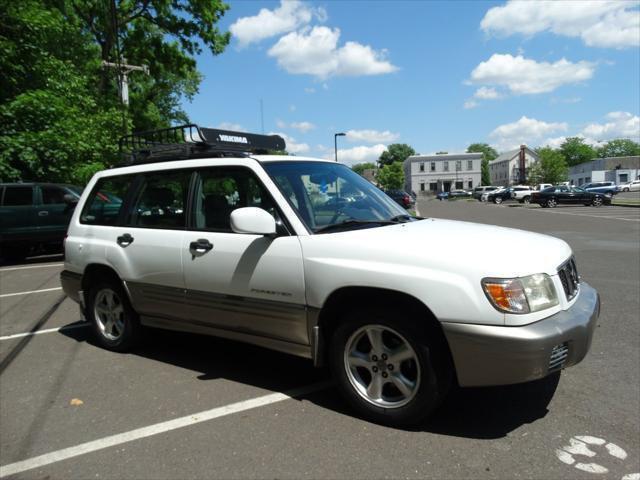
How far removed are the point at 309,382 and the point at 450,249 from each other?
1.71 metres

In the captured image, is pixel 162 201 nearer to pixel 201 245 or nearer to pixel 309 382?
pixel 201 245

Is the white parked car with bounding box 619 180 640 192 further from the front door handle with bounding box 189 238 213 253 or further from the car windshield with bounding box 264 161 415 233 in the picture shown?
the front door handle with bounding box 189 238 213 253

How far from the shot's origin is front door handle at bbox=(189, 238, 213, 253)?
3912 mm

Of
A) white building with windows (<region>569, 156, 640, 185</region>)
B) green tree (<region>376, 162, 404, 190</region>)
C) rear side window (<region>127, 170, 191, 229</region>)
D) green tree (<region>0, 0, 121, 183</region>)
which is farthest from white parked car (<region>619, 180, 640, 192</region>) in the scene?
rear side window (<region>127, 170, 191, 229</region>)

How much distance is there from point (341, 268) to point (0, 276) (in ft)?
31.5

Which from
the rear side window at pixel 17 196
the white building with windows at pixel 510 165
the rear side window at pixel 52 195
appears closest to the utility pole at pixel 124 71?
the rear side window at pixel 52 195

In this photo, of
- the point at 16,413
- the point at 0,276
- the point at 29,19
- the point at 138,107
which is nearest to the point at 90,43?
the point at 138,107

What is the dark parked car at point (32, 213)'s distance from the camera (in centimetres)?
1148

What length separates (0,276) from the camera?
1013 centimetres

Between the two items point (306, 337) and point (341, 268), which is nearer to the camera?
point (341, 268)

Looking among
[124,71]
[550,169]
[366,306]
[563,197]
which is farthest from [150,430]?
[550,169]

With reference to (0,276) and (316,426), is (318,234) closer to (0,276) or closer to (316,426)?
(316,426)

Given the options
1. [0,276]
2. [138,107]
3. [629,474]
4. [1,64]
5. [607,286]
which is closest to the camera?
[629,474]

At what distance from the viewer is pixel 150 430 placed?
129 inches
